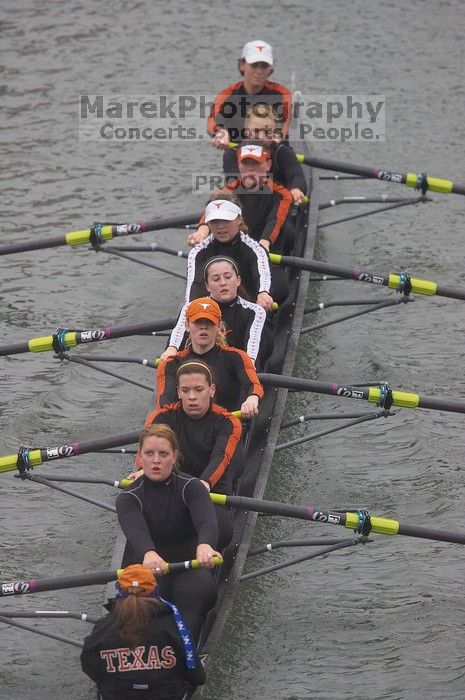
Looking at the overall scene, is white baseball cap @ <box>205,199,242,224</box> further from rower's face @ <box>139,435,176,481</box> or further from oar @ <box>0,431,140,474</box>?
rower's face @ <box>139,435,176,481</box>

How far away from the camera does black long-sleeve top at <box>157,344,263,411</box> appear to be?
9.07 m

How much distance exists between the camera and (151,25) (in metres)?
21.3

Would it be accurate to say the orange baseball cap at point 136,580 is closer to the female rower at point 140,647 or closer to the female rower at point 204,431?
the female rower at point 140,647

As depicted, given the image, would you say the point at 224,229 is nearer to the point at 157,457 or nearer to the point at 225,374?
the point at 225,374

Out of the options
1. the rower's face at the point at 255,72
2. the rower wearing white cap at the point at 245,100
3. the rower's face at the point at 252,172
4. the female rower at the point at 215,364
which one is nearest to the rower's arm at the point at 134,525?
the female rower at the point at 215,364

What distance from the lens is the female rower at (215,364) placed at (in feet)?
29.5

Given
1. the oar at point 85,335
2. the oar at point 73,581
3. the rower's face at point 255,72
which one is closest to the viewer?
the oar at point 73,581

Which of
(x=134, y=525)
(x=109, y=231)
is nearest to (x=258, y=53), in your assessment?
(x=109, y=231)

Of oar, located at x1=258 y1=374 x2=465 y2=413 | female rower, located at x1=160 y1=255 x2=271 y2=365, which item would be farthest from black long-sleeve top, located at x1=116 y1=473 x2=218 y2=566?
female rower, located at x1=160 y1=255 x2=271 y2=365

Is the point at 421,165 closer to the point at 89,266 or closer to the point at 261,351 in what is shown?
the point at 89,266

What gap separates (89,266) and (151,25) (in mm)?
7818

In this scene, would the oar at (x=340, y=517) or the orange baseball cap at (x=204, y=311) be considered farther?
the orange baseball cap at (x=204, y=311)

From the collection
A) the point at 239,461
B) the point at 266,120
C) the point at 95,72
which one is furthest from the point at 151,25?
the point at 239,461

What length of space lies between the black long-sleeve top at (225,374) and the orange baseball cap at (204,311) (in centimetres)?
27
